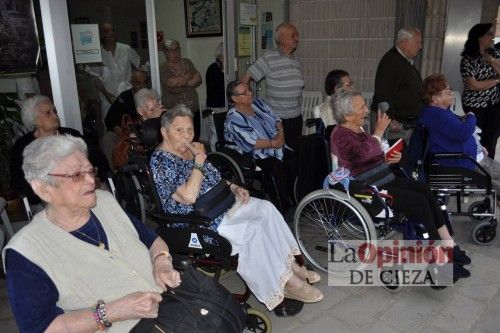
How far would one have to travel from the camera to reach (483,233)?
2.88m

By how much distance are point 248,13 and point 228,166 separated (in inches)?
99.7

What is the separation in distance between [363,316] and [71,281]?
5.16 ft

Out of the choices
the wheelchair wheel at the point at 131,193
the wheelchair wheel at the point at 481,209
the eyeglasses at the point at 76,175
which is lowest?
the wheelchair wheel at the point at 481,209

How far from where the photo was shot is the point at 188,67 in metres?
4.28

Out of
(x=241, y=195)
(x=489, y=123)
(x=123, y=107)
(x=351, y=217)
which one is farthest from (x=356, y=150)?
(x=489, y=123)

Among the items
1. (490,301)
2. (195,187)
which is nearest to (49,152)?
(195,187)

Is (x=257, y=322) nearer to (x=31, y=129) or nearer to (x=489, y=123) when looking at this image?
(x=31, y=129)

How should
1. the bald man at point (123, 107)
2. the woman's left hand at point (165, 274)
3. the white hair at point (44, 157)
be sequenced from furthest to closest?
the bald man at point (123, 107) → the woman's left hand at point (165, 274) → the white hair at point (44, 157)

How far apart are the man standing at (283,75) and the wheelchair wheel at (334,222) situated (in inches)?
47.9

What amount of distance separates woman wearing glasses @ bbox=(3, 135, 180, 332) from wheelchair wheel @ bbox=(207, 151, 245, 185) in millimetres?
1426

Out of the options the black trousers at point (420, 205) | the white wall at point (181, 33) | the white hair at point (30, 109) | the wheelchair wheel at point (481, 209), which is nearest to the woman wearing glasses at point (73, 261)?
the white hair at point (30, 109)

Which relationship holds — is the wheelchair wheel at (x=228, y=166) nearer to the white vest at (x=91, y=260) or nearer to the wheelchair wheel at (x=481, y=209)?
the white vest at (x=91, y=260)

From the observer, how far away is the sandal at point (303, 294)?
2.19 metres

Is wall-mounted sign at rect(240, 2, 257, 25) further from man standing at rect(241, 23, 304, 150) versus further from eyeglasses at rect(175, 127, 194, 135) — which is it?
eyeglasses at rect(175, 127, 194, 135)
